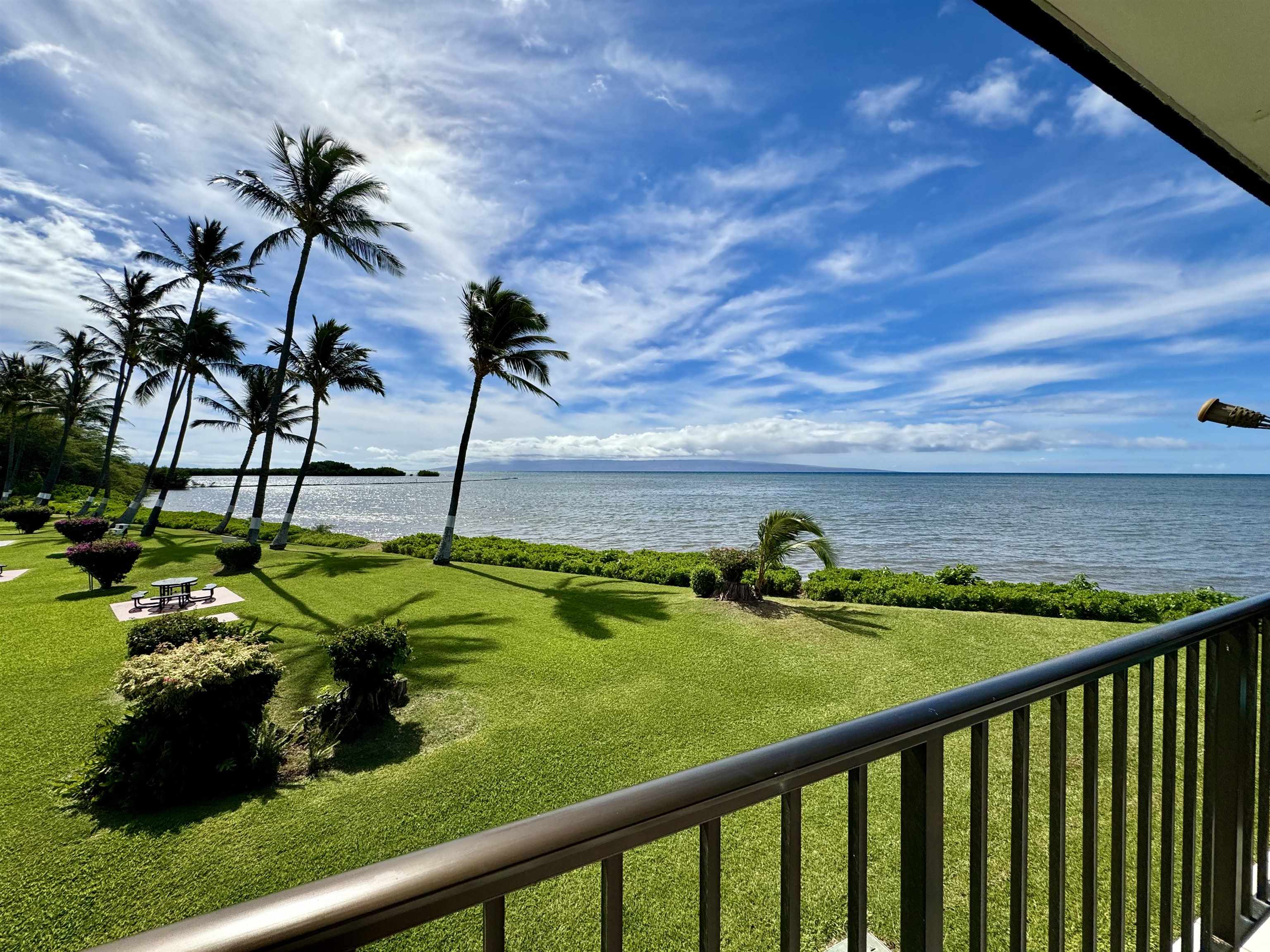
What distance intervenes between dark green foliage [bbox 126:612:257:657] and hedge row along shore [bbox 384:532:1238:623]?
25.2 ft

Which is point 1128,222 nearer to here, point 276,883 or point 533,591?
point 276,883

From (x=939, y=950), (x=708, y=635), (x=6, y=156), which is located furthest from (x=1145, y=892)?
(x=6, y=156)

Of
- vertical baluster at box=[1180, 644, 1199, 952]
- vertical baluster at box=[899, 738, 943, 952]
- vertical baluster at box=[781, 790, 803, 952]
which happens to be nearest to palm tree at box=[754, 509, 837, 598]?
vertical baluster at box=[1180, 644, 1199, 952]

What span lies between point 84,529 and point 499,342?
1215 cm

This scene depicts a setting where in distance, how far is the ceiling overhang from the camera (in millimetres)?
1209

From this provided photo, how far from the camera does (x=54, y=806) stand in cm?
361

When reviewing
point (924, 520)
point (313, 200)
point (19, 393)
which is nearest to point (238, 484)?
point (313, 200)

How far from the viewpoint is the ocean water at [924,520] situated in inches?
728

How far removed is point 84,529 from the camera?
14516 millimetres

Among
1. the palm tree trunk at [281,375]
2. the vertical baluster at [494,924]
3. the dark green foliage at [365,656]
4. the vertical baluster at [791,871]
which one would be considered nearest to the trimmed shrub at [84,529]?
the palm tree trunk at [281,375]

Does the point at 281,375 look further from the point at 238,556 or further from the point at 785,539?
the point at 785,539

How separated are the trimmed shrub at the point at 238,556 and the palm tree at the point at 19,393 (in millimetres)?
25188

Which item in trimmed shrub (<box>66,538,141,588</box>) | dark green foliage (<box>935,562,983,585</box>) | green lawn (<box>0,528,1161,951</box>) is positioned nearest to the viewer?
green lawn (<box>0,528,1161,951</box>)

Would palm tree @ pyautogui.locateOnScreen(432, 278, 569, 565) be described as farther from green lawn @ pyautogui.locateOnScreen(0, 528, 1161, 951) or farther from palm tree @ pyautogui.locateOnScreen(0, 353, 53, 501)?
palm tree @ pyautogui.locateOnScreen(0, 353, 53, 501)
